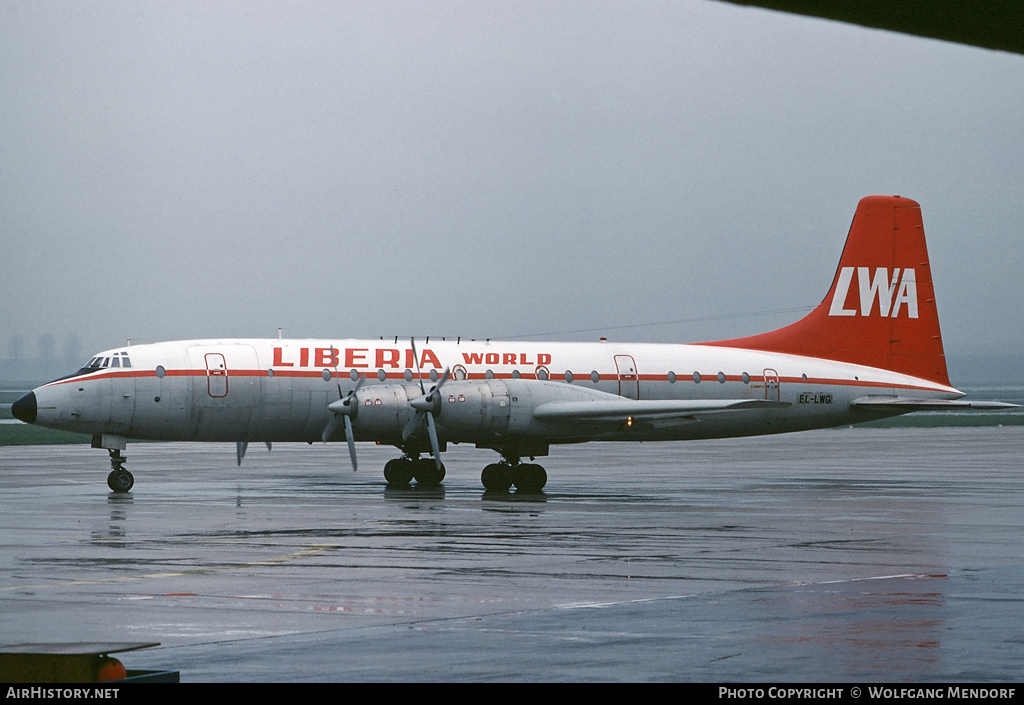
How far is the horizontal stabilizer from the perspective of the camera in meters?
32.2

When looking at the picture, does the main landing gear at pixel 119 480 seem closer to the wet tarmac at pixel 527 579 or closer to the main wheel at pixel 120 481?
the main wheel at pixel 120 481

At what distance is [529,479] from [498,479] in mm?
716

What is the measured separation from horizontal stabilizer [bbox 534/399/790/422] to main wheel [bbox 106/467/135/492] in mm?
9172

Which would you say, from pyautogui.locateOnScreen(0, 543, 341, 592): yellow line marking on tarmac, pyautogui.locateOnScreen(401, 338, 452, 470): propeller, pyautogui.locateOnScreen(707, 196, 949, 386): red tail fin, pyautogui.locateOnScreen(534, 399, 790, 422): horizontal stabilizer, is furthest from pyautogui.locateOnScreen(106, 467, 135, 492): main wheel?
pyautogui.locateOnScreen(707, 196, 949, 386): red tail fin

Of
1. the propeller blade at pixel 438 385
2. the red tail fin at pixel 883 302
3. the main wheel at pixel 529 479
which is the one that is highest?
the red tail fin at pixel 883 302

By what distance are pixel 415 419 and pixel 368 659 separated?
837 inches

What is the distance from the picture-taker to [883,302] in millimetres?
40531

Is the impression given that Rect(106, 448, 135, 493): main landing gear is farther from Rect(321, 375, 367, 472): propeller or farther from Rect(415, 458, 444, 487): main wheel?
Rect(415, 458, 444, 487): main wheel

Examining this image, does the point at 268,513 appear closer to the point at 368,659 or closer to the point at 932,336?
the point at 368,659

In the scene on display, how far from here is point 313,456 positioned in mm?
53031

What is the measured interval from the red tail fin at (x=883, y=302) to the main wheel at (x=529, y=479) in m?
10.2

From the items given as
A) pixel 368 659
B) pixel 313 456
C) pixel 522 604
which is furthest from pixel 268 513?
pixel 313 456

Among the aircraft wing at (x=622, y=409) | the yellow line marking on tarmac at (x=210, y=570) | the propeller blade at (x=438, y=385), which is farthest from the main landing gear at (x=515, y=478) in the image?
the yellow line marking on tarmac at (x=210, y=570)

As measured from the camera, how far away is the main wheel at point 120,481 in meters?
31.2
